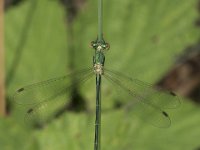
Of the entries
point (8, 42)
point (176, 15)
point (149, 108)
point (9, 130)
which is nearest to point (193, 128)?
point (149, 108)

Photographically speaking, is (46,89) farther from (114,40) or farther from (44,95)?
(114,40)

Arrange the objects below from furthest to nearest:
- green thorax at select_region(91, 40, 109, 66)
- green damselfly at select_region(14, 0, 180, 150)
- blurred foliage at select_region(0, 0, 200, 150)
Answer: blurred foliage at select_region(0, 0, 200, 150), green damselfly at select_region(14, 0, 180, 150), green thorax at select_region(91, 40, 109, 66)

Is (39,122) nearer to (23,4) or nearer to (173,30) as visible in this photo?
(23,4)

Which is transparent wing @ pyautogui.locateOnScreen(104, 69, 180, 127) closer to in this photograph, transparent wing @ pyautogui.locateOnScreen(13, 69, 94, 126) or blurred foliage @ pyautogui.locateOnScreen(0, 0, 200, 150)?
blurred foliage @ pyautogui.locateOnScreen(0, 0, 200, 150)

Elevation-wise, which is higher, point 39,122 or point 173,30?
point 173,30

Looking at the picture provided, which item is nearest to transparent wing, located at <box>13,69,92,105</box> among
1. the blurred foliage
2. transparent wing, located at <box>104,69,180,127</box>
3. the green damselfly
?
the green damselfly

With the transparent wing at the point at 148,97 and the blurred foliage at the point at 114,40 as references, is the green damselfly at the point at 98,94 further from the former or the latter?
the blurred foliage at the point at 114,40
